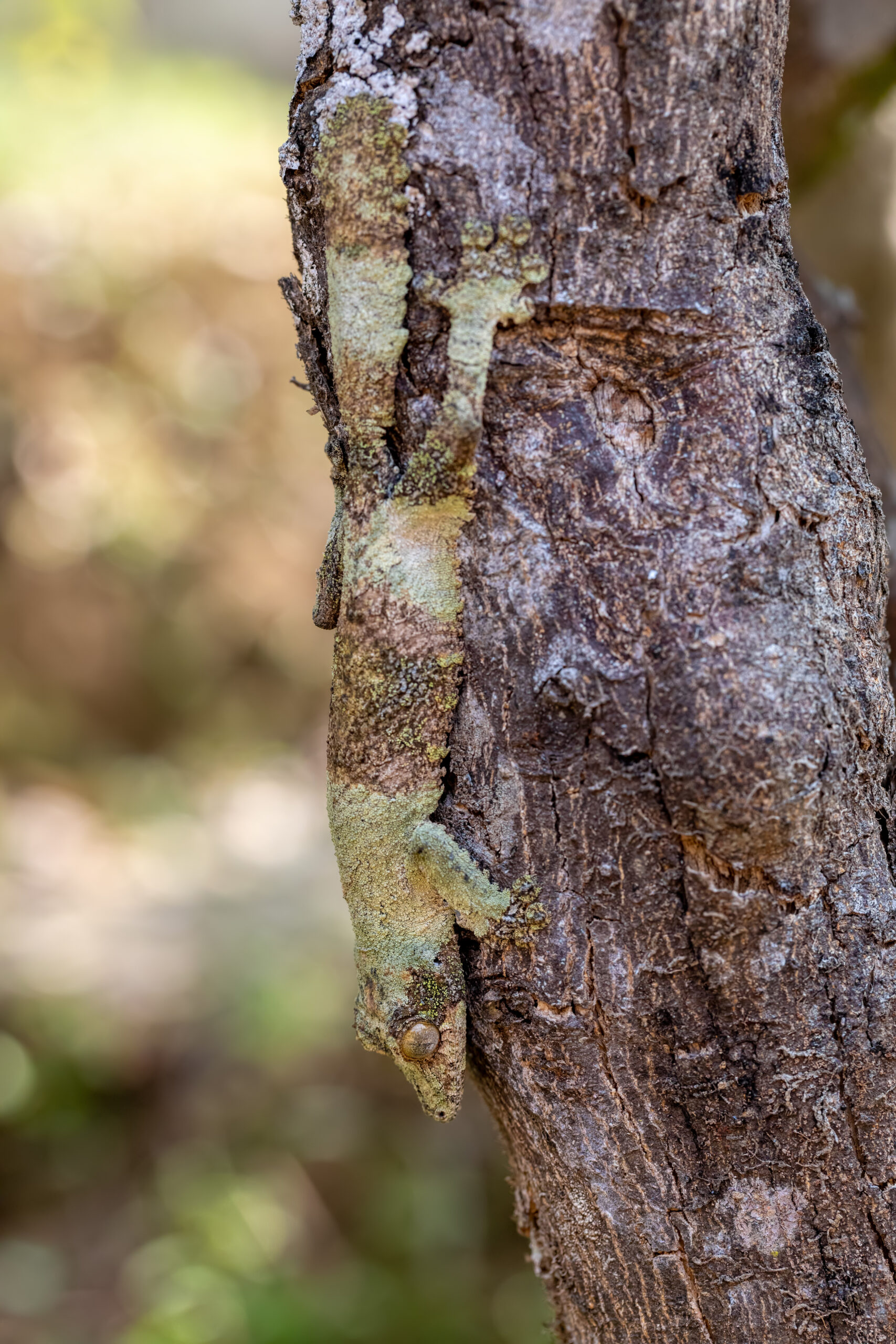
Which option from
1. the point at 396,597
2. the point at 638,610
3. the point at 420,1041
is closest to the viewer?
the point at 638,610

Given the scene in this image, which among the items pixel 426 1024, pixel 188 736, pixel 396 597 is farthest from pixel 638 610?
pixel 188 736

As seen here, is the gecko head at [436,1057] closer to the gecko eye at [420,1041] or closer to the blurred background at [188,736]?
the gecko eye at [420,1041]

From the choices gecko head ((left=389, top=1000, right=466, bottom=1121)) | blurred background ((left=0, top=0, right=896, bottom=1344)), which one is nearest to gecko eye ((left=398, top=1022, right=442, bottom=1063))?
gecko head ((left=389, top=1000, right=466, bottom=1121))

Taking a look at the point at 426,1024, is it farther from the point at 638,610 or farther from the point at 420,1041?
the point at 638,610

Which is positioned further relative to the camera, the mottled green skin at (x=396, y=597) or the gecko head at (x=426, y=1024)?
the gecko head at (x=426, y=1024)

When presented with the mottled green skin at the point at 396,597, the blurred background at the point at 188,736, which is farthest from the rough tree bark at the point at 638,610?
the blurred background at the point at 188,736

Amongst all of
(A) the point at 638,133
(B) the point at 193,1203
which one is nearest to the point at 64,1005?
(B) the point at 193,1203

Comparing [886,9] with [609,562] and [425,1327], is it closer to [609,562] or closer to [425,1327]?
[609,562]
